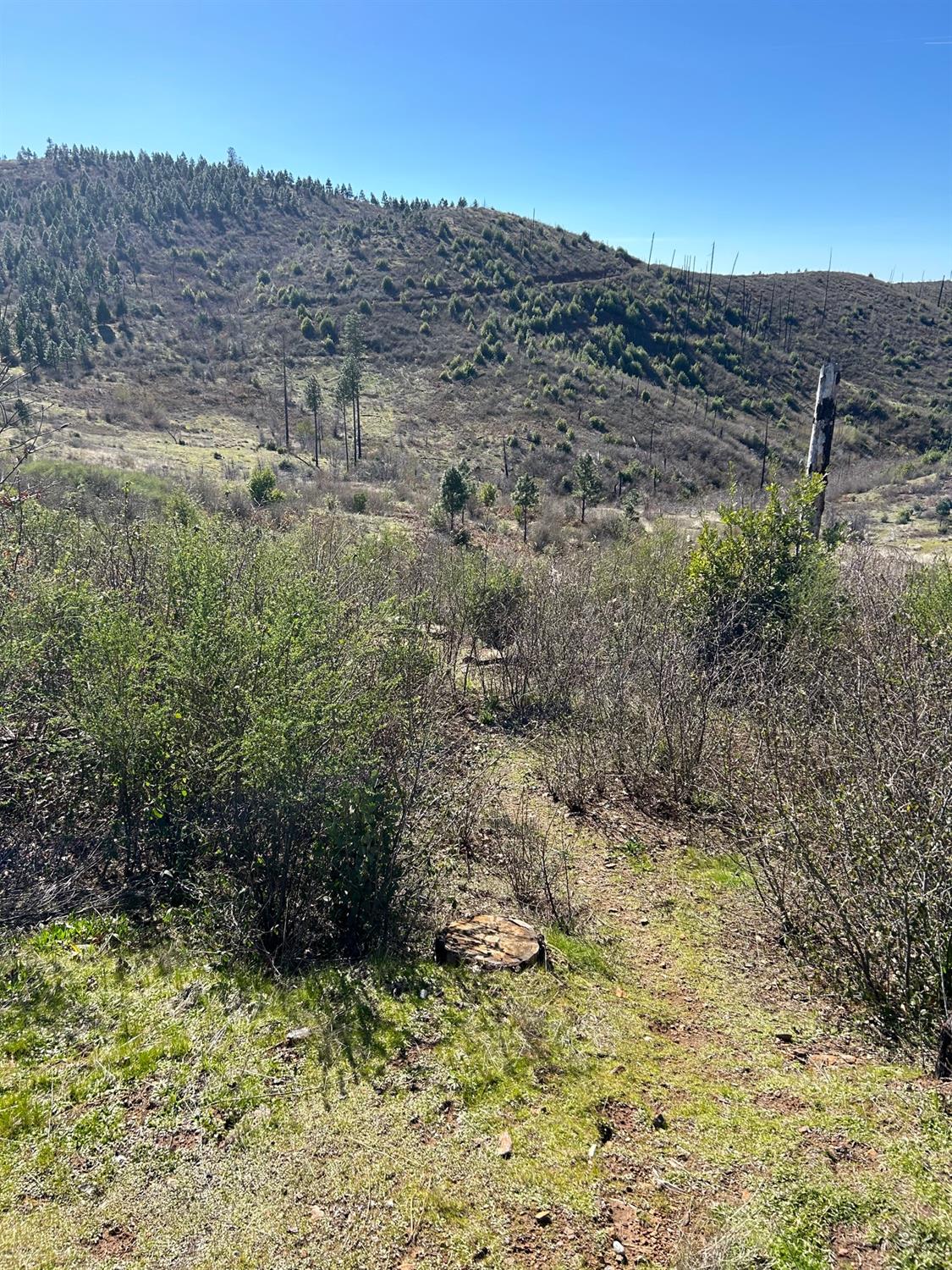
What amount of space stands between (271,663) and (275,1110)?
99.6 inches

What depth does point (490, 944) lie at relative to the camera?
4.71 m

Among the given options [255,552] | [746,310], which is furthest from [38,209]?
[255,552]

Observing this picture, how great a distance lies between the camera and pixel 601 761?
7.80 metres

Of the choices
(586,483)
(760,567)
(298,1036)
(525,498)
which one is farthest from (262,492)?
(298,1036)

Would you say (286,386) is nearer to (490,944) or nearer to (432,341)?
(432,341)

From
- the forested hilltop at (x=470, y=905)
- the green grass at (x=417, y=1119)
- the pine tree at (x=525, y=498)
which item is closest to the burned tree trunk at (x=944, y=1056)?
the forested hilltop at (x=470, y=905)

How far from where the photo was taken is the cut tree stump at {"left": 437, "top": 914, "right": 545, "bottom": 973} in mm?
4559

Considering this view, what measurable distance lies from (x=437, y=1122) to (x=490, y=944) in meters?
1.44

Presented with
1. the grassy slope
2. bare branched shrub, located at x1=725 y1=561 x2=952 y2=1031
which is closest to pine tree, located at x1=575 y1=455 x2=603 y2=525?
bare branched shrub, located at x1=725 y1=561 x2=952 y2=1031

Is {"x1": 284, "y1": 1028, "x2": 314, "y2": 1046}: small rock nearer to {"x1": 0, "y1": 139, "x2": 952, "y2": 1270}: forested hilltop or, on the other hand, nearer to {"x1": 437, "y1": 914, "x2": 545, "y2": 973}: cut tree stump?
{"x1": 0, "y1": 139, "x2": 952, "y2": 1270}: forested hilltop

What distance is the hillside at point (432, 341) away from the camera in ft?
135

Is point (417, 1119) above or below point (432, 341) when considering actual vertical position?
below

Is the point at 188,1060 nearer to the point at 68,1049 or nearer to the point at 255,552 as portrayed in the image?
the point at 68,1049

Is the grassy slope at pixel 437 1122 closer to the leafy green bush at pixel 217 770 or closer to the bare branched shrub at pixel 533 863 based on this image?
the leafy green bush at pixel 217 770
